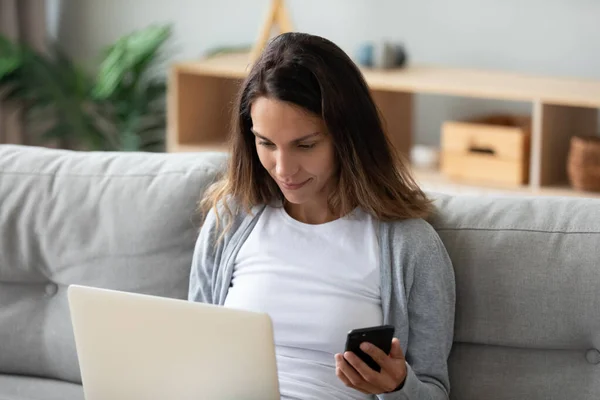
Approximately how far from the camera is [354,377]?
1481mm

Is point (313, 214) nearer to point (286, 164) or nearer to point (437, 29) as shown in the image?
point (286, 164)

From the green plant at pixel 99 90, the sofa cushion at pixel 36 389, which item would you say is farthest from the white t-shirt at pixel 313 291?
the green plant at pixel 99 90

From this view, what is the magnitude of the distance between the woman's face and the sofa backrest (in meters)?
0.25

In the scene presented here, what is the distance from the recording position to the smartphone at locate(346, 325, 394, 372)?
1.43 m

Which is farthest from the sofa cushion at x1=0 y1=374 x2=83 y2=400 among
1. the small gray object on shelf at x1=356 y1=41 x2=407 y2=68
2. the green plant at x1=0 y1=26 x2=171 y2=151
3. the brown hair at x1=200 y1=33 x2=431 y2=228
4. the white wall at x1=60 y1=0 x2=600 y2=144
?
the white wall at x1=60 y1=0 x2=600 y2=144

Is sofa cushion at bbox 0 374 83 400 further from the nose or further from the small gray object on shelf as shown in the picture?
the small gray object on shelf

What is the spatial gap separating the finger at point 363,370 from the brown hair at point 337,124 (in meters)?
0.30

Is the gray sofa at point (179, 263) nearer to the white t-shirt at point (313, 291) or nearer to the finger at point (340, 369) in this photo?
the white t-shirt at point (313, 291)

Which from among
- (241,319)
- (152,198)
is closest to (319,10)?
(152,198)

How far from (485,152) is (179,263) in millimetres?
A: 1589

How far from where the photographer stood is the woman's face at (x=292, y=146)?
162 centimetres

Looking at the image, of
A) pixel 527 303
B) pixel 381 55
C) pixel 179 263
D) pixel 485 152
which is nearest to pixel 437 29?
pixel 381 55

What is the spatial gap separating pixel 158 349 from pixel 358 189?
1.34ft

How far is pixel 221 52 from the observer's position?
12.4 ft
